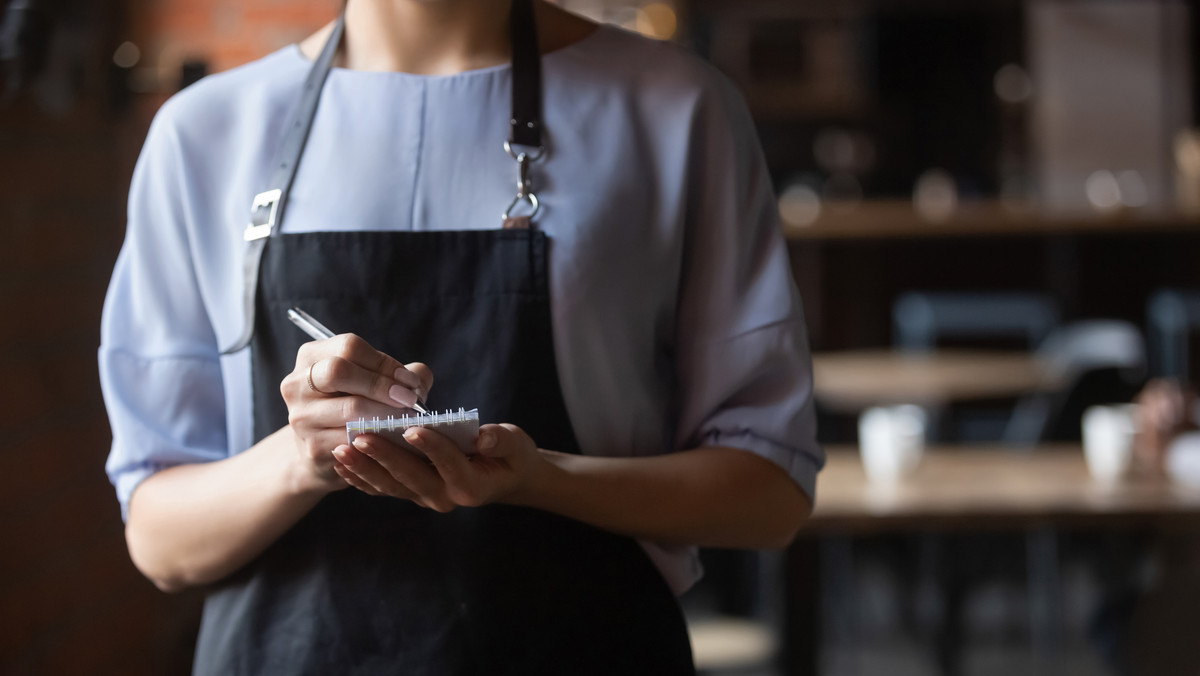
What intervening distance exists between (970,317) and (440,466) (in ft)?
14.9

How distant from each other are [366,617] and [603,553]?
0.17 metres

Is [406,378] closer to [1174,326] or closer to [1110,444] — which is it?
[1110,444]

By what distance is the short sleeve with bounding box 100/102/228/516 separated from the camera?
2.55 feet

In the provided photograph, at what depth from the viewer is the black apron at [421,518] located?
0.74 m

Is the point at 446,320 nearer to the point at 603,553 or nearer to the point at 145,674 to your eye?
the point at 603,553

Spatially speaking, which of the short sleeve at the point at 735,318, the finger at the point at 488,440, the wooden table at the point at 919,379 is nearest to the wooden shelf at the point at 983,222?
the wooden table at the point at 919,379

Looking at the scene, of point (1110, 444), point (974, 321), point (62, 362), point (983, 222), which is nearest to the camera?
point (62, 362)

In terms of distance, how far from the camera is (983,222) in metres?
4.29

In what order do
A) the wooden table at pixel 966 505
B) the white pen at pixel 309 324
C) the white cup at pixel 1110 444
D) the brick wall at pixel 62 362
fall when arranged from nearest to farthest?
1. the white pen at pixel 309 324
2. the brick wall at pixel 62 362
3. the wooden table at pixel 966 505
4. the white cup at pixel 1110 444

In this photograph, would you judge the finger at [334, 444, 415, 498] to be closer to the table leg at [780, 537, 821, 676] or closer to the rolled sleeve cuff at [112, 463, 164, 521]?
the rolled sleeve cuff at [112, 463, 164, 521]

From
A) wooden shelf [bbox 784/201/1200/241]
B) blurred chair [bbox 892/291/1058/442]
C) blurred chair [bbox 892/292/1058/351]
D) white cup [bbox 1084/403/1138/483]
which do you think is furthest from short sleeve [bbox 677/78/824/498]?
blurred chair [bbox 892/292/1058/351]

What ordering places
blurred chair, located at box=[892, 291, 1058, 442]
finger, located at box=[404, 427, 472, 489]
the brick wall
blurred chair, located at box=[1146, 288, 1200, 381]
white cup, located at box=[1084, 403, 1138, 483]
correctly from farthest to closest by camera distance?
blurred chair, located at box=[892, 291, 1058, 442], blurred chair, located at box=[1146, 288, 1200, 381], white cup, located at box=[1084, 403, 1138, 483], the brick wall, finger, located at box=[404, 427, 472, 489]

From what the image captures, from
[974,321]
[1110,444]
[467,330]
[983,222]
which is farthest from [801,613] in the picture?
[974,321]

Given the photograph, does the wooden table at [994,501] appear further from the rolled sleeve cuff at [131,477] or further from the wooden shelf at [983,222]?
the wooden shelf at [983,222]
